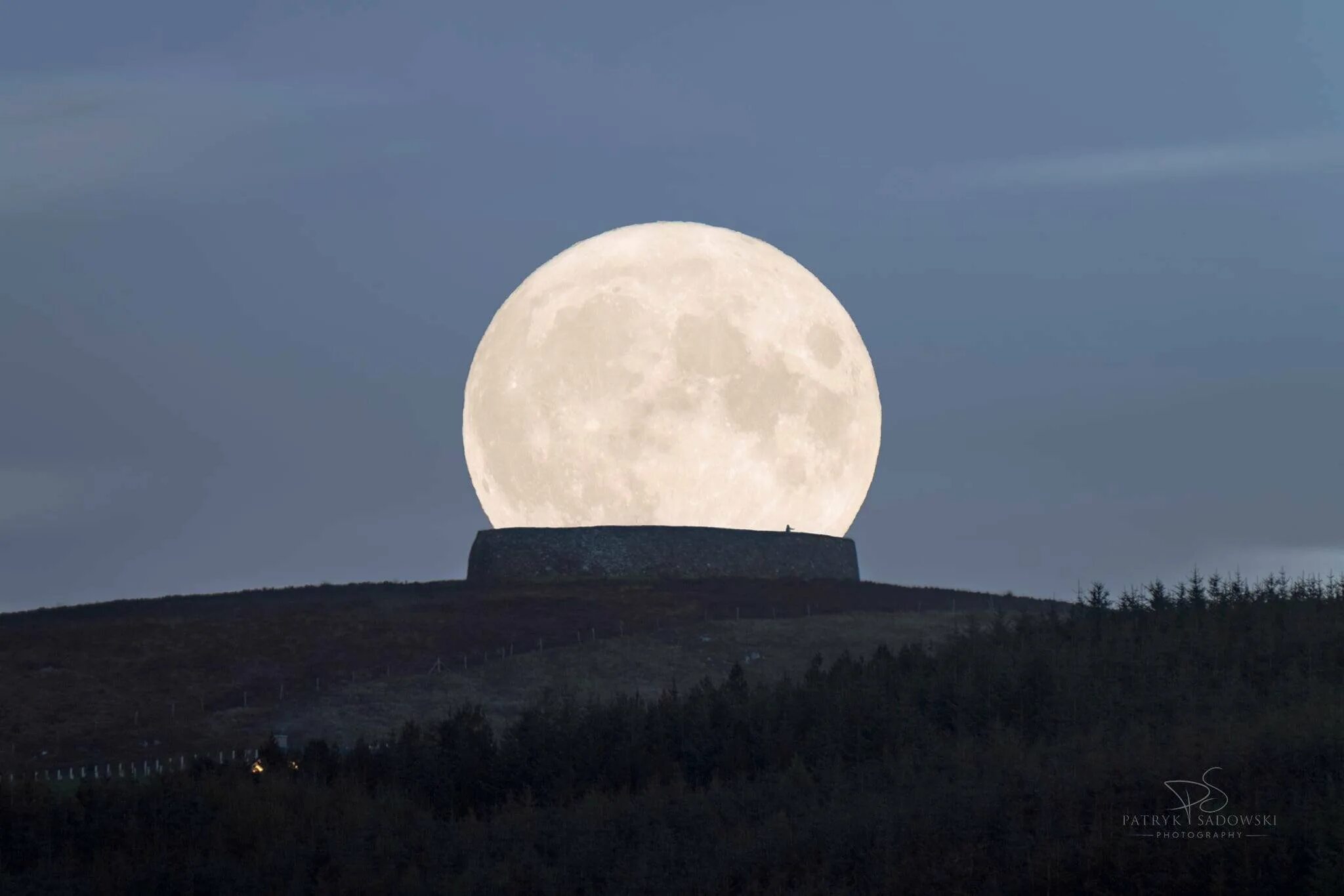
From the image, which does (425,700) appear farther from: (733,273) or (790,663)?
(733,273)

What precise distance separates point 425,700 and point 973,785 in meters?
17.2

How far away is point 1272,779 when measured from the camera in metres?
18.9

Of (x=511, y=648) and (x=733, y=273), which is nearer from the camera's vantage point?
(x=511, y=648)

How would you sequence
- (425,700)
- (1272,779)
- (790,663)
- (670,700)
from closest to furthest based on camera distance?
1. (1272,779)
2. (670,700)
3. (425,700)
4. (790,663)

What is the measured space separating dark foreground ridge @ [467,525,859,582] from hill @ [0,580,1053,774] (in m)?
1.24

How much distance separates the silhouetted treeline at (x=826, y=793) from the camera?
687 inches

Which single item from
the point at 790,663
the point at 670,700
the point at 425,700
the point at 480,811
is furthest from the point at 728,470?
the point at 480,811

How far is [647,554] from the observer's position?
4625cm

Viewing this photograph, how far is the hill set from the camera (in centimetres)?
3347
